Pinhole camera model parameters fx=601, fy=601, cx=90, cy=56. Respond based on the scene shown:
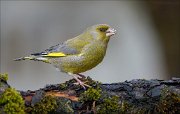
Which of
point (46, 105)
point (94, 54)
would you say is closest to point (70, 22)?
point (94, 54)

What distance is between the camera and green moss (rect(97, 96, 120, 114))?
5.29m

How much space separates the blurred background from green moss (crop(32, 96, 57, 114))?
22.3 ft

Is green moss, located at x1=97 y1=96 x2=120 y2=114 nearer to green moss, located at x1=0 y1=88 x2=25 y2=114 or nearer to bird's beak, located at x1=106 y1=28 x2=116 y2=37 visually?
green moss, located at x1=0 y1=88 x2=25 y2=114

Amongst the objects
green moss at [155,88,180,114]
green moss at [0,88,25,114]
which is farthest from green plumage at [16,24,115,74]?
green moss at [0,88,25,114]

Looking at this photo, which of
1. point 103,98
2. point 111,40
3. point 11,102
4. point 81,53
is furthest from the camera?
point 111,40

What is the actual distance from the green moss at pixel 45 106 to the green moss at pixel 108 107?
0.41 metres

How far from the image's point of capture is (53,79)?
1215 cm

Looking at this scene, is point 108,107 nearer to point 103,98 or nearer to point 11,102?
point 103,98

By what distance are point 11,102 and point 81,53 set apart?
1338 millimetres

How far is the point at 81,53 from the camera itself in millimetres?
6211

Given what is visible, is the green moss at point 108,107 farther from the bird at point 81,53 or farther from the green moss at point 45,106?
the bird at point 81,53

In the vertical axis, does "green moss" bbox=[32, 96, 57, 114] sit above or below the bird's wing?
below

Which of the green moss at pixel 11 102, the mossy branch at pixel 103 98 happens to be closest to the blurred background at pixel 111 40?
the mossy branch at pixel 103 98

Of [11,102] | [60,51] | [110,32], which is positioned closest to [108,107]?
[11,102]
